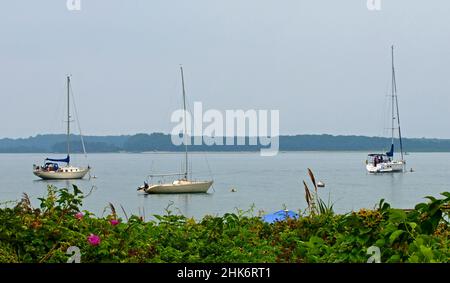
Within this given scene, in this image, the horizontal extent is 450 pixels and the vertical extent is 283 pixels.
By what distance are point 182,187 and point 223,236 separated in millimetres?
63367

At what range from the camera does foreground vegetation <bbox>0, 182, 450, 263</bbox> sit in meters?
3.47

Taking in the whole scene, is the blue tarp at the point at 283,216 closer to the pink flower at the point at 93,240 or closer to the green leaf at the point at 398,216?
the pink flower at the point at 93,240

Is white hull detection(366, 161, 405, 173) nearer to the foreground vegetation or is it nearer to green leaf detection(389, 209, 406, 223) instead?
the foreground vegetation

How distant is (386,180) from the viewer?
294ft

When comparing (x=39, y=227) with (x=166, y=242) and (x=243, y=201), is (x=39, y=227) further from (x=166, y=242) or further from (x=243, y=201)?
(x=243, y=201)

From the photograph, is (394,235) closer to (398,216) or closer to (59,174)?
(398,216)

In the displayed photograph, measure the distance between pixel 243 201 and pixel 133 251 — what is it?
5926 centimetres

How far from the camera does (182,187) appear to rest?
221 feet

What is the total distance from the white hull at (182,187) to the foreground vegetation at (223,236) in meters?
62.3

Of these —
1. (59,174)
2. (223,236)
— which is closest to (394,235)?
(223,236)

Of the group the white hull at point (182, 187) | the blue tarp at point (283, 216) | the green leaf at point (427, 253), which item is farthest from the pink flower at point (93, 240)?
the white hull at point (182, 187)

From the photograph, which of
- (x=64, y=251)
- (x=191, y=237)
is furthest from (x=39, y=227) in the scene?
(x=191, y=237)

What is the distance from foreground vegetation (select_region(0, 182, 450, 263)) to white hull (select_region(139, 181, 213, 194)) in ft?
204

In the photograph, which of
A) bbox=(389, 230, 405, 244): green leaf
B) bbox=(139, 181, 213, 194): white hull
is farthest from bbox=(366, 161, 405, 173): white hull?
bbox=(389, 230, 405, 244): green leaf
